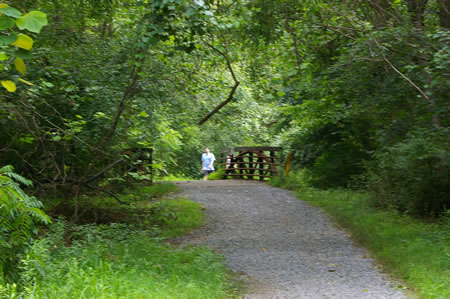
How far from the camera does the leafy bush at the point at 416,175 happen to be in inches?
380

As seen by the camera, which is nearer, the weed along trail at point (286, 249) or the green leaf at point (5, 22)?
the green leaf at point (5, 22)

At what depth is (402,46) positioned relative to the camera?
980 cm

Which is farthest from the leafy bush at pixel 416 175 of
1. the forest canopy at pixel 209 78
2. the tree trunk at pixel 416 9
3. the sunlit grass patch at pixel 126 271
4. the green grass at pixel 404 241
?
the sunlit grass patch at pixel 126 271

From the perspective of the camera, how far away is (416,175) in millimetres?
10742

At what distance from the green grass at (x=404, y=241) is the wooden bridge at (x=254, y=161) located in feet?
23.6

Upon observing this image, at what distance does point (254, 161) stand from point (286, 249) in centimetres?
1391

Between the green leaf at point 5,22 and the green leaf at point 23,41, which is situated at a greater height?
the green leaf at point 5,22

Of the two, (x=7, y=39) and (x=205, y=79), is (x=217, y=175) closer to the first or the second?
(x=205, y=79)

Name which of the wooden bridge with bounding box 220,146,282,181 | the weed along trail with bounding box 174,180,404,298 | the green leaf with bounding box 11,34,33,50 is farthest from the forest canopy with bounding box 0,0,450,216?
the wooden bridge with bounding box 220,146,282,181

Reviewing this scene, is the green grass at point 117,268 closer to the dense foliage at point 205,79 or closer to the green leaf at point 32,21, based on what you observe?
the dense foliage at point 205,79

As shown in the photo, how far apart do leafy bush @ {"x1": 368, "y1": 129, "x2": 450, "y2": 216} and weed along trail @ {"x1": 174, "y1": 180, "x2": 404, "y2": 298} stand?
5.29ft

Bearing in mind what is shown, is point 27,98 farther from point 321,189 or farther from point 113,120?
point 321,189

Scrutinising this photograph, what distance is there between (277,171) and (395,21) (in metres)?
9.88

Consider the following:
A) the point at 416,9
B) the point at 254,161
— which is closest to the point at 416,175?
the point at 416,9
